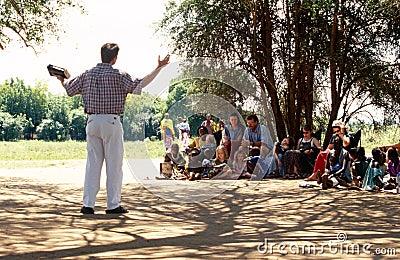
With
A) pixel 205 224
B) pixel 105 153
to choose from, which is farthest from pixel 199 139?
pixel 205 224

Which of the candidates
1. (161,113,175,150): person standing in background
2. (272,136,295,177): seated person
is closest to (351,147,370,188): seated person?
(272,136,295,177): seated person

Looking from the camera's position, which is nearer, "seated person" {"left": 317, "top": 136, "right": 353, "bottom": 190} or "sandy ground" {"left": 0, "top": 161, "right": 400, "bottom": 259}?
"sandy ground" {"left": 0, "top": 161, "right": 400, "bottom": 259}

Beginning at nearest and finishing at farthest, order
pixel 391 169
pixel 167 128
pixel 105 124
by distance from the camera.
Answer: pixel 105 124 → pixel 391 169 → pixel 167 128

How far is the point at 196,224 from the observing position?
17.4ft

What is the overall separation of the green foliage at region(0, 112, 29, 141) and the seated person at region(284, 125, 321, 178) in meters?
40.6

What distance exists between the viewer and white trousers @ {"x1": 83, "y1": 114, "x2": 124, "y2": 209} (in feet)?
18.7

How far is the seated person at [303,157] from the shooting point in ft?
33.7

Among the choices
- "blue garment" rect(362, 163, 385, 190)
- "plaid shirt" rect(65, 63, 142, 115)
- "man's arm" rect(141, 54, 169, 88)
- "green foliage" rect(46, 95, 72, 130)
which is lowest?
"blue garment" rect(362, 163, 385, 190)

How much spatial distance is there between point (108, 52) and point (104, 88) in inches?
16.1

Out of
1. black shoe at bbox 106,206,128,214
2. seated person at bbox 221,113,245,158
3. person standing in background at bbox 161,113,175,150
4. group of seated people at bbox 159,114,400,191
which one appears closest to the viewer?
black shoe at bbox 106,206,128,214

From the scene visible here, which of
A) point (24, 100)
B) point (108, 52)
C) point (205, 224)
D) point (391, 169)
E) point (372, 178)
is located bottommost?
point (205, 224)

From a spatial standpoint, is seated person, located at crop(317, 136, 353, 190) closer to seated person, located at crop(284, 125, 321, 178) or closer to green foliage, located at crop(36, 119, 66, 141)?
seated person, located at crop(284, 125, 321, 178)

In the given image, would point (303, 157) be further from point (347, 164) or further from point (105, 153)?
point (105, 153)

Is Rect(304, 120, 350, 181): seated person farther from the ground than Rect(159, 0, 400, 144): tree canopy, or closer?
closer
